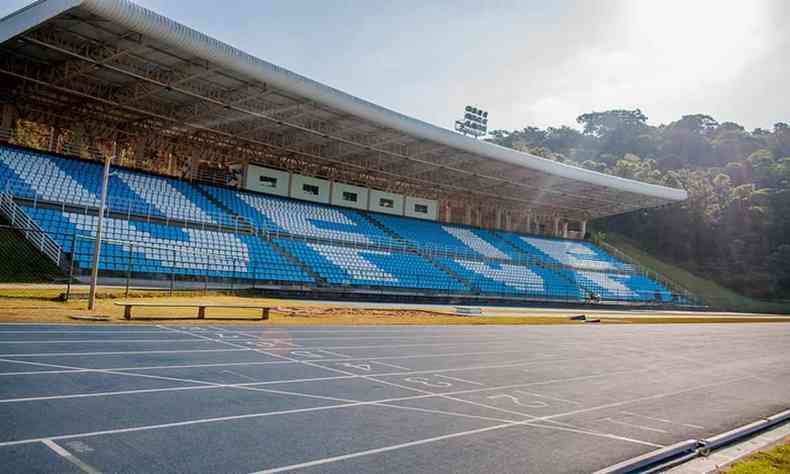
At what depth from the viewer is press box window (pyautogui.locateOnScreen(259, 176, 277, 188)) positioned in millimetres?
41344

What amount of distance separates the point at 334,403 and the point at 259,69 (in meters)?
21.7

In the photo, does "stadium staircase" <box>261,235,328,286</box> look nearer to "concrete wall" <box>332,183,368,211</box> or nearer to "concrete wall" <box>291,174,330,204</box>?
"concrete wall" <box>291,174,330,204</box>

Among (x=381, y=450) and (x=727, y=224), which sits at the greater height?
(x=727, y=224)

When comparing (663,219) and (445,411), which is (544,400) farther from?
(663,219)

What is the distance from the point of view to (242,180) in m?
40.6

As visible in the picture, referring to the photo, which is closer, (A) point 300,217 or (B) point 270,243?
(B) point 270,243

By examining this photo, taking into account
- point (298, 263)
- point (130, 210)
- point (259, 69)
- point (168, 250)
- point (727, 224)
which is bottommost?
point (298, 263)

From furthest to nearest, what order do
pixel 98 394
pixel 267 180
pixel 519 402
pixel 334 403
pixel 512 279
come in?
pixel 512 279, pixel 267 180, pixel 519 402, pixel 334 403, pixel 98 394

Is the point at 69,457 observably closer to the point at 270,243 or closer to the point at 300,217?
the point at 270,243

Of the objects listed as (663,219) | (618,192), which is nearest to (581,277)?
(618,192)

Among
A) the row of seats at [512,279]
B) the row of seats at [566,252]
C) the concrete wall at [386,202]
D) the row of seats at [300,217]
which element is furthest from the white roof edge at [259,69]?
the row of seats at [566,252]

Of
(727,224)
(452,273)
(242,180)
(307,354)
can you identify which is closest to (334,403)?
(307,354)

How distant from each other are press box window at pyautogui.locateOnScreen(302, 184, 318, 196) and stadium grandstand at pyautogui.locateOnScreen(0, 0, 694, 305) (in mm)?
117

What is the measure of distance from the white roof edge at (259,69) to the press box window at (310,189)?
38.9ft
